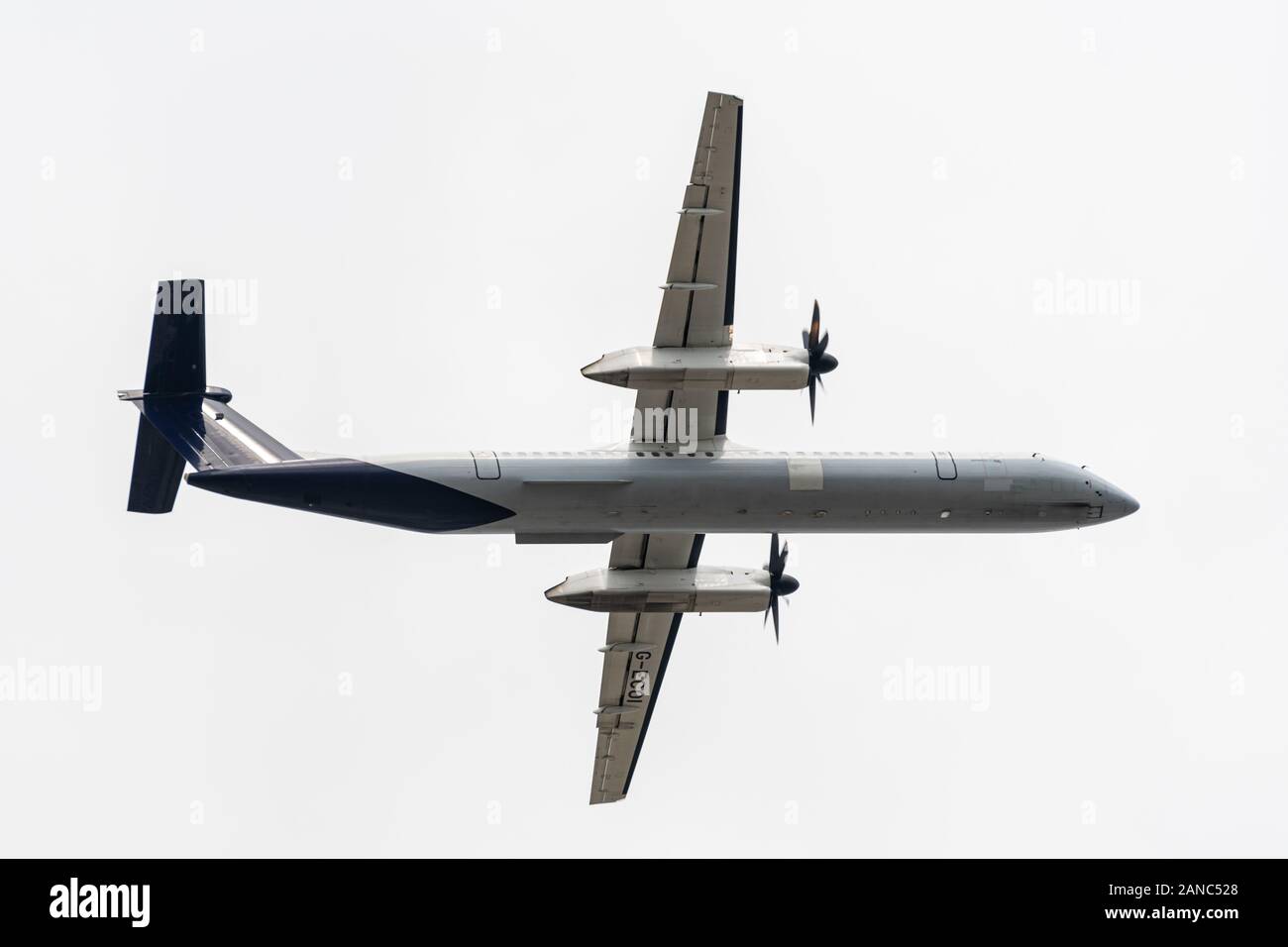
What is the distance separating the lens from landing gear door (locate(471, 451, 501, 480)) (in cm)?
3362

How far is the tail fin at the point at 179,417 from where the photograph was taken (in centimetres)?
3388

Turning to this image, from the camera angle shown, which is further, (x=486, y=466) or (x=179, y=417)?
(x=179, y=417)

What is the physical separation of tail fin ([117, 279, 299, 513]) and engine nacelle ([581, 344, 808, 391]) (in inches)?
237

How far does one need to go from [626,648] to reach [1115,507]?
33.9 feet

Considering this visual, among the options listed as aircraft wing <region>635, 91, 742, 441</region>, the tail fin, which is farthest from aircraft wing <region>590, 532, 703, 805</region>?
the tail fin

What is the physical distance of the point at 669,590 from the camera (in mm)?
37781

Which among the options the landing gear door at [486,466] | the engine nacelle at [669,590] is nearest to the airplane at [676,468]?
the landing gear door at [486,466]

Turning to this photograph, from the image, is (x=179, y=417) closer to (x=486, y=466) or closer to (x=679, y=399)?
(x=486, y=466)

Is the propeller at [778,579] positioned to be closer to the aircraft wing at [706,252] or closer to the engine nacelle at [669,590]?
the engine nacelle at [669,590]

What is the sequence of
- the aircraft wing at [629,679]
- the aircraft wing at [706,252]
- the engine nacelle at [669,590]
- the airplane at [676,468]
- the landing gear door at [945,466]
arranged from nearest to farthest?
the aircraft wing at [706,252]
the airplane at [676,468]
the landing gear door at [945,466]
the engine nacelle at [669,590]
the aircraft wing at [629,679]

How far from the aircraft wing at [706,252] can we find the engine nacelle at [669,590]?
4.04 metres

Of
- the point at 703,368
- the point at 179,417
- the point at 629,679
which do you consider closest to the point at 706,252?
the point at 703,368

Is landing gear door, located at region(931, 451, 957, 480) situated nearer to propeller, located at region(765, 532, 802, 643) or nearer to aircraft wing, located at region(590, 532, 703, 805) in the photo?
propeller, located at region(765, 532, 802, 643)

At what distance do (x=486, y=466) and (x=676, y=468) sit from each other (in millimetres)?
3430
